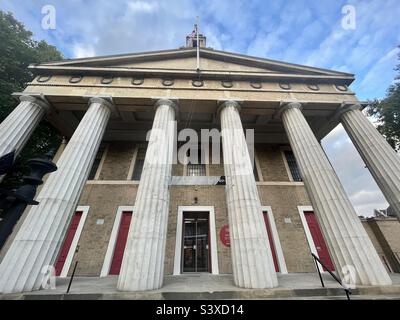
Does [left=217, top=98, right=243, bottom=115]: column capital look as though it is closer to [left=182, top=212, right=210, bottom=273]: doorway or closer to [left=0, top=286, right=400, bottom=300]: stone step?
[left=182, top=212, right=210, bottom=273]: doorway

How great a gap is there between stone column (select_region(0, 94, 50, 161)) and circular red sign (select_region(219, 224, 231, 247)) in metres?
8.59

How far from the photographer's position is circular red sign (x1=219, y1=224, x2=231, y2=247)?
29.6ft

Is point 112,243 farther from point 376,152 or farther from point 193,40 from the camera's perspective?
point 193,40

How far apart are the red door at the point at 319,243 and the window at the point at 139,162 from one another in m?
9.33

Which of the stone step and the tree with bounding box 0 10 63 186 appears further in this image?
the tree with bounding box 0 10 63 186

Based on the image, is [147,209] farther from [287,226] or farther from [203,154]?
[287,226]

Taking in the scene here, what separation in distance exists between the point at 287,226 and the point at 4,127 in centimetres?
1262

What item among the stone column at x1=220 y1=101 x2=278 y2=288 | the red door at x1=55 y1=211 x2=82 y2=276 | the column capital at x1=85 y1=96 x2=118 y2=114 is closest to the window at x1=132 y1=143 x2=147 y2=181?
the red door at x1=55 y1=211 x2=82 y2=276

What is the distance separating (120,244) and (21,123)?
641 cm

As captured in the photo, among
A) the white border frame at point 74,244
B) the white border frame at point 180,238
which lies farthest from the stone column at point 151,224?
the white border frame at point 74,244

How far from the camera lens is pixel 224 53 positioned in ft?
33.6

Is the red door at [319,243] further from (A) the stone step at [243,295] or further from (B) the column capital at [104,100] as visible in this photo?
(B) the column capital at [104,100]

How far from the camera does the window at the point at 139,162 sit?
1110cm

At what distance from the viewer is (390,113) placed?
35.5ft
